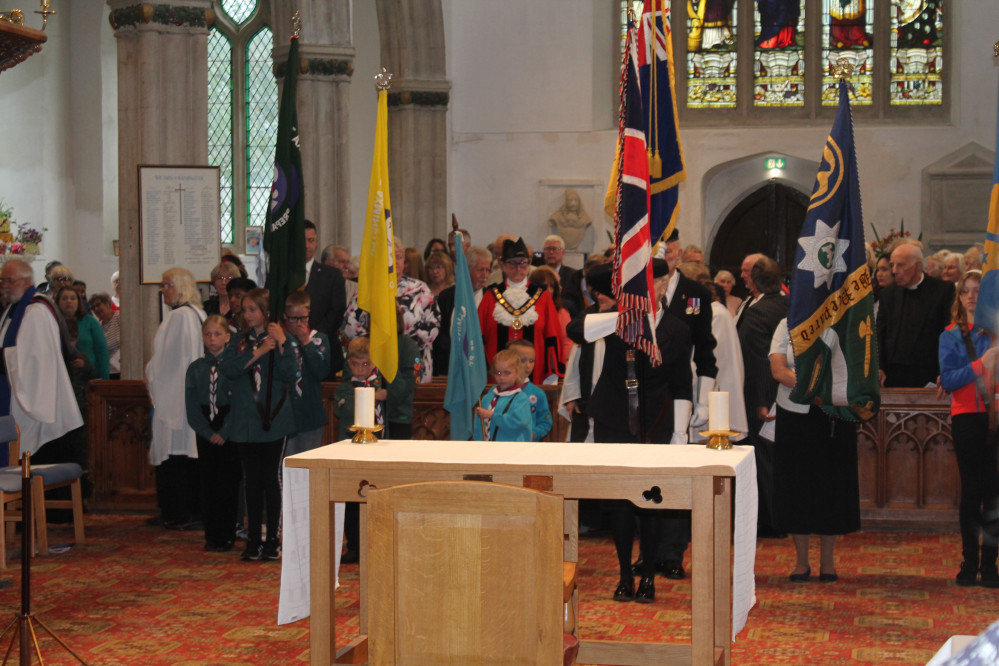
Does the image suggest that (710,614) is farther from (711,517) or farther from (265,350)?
(265,350)

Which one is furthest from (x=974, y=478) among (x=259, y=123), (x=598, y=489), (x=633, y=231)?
(x=259, y=123)

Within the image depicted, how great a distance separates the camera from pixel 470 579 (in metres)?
3.17

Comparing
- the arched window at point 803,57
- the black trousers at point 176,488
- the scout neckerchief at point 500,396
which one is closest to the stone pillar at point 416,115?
the arched window at point 803,57

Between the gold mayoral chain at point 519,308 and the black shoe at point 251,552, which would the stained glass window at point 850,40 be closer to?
the gold mayoral chain at point 519,308

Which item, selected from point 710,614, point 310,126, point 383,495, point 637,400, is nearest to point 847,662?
point 710,614

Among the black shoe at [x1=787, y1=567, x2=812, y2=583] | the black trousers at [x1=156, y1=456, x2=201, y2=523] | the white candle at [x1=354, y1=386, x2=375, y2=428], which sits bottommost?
the black shoe at [x1=787, y1=567, x2=812, y2=583]

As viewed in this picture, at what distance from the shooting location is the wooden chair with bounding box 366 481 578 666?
313cm

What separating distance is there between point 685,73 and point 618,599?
11.8 metres

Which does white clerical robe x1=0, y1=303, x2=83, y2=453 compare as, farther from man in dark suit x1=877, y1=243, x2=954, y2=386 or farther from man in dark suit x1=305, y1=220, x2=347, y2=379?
man in dark suit x1=877, y1=243, x2=954, y2=386

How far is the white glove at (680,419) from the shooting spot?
5.52m

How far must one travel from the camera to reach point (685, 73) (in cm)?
1658

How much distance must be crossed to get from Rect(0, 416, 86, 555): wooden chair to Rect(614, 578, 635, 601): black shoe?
11.1 feet

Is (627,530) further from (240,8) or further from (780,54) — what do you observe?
(240,8)

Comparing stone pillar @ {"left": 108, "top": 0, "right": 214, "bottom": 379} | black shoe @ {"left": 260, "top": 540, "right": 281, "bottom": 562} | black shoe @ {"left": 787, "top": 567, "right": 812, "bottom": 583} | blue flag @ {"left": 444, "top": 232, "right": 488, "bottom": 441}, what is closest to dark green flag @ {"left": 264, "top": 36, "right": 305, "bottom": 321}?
blue flag @ {"left": 444, "top": 232, "right": 488, "bottom": 441}
